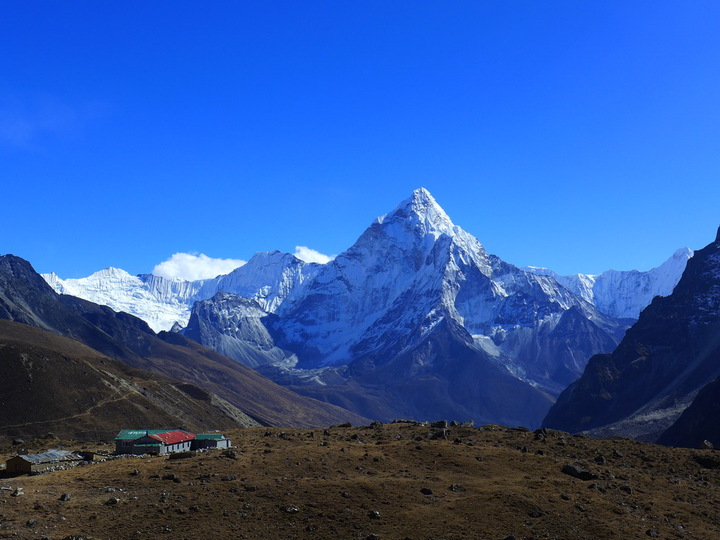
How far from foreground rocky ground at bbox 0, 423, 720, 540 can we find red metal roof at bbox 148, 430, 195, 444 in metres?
7.23

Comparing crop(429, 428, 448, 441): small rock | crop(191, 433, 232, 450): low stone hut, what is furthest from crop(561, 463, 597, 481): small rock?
crop(191, 433, 232, 450): low stone hut

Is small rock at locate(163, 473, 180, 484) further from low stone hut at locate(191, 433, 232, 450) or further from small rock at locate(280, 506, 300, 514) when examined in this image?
low stone hut at locate(191, 433, 232, 450)

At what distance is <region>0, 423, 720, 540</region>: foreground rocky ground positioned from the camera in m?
68.8

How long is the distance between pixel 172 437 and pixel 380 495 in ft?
123

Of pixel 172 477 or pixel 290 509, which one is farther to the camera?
pixel 172 477

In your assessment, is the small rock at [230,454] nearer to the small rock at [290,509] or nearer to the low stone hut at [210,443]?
the low stone hut at [210,443]

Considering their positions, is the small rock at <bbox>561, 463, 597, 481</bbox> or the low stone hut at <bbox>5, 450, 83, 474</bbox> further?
the low stone hut at <bbox>5, 450, 83, 474</bbox>

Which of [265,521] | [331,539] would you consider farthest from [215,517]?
[331,539]

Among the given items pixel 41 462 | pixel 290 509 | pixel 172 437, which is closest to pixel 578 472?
pixel 290 509

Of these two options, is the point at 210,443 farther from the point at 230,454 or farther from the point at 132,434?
the point at 230,454

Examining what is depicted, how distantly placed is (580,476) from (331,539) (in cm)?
3152

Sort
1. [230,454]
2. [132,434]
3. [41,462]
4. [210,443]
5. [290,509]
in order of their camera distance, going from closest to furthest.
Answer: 1. [290,509]
2. [230,454]
3. [41,462]
4. [210,443]
5. [132,434]

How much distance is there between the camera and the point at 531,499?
76.4 meters

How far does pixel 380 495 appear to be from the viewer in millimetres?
76375
